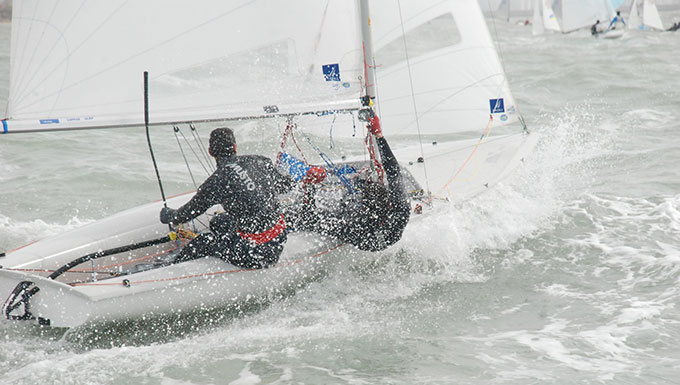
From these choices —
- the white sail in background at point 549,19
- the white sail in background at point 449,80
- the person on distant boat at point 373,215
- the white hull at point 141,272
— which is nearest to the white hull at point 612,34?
the white sail in background at point 549,19

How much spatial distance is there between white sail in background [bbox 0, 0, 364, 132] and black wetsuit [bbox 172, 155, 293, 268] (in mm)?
387

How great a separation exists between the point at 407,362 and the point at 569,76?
1153 cm

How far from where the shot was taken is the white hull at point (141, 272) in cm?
362

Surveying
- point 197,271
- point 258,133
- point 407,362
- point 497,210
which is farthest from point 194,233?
point 258,133

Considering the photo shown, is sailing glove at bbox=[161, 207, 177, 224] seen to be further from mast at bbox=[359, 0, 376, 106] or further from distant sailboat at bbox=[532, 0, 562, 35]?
distant sailboat at bbox=[532, 0, 562, 35]

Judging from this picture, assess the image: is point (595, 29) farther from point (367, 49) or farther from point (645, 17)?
point (367, 49)

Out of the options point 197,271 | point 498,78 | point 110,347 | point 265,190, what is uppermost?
point 498,78

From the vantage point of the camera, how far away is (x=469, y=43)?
19.0ft

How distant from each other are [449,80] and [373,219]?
72.4 inches

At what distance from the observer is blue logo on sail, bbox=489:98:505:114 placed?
5797 mm

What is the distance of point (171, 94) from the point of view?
13.4 ft

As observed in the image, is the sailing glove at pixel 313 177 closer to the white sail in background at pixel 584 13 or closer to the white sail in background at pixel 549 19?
the white sail in background at pixel 584 13

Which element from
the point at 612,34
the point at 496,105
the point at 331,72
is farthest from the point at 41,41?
the point at 612,34

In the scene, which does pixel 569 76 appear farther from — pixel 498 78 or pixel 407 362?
pixel 407 362
